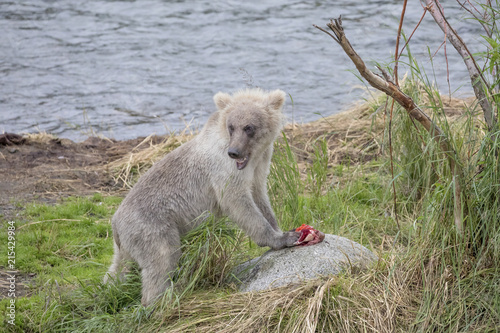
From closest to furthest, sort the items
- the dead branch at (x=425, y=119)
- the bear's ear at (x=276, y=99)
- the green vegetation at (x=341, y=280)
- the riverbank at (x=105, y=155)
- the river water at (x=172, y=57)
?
the dead branch at (x=425, y=119) < the green vegetation at (x=341, y=280) < the bear's ear at (x=276, y=99) < the riverbank at (x=105, y=155) < the river water at (x=172, y=57)

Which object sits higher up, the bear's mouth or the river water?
the bear's mouth

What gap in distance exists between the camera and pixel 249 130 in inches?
204

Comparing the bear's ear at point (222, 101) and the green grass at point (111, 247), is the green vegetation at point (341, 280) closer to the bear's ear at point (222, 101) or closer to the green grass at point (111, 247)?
the green grass at point (111, 247)

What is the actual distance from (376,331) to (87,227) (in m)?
3.69

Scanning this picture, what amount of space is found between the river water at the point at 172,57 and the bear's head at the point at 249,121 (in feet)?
17.9

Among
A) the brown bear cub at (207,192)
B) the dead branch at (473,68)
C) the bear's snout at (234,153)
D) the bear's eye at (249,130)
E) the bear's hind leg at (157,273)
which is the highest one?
the dead branch at (473,68)

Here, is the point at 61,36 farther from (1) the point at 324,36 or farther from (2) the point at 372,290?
(2) the point at 372,290

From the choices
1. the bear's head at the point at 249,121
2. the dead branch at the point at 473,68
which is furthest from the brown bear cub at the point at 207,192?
the dead branch at the point at 473,68

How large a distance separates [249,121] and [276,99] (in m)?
0.40

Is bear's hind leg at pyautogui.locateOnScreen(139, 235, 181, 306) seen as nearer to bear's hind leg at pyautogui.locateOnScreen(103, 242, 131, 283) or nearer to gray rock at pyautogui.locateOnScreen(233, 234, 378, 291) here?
bear's hind leg at pyautogui.locateOnScreen(103, 242, 131, 283)

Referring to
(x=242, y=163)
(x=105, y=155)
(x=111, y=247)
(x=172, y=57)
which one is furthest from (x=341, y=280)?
(x=172, y=57)

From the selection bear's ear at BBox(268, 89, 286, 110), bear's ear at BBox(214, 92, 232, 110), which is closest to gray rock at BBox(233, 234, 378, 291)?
bear's ear at BBox(268, 89, 286, 110)

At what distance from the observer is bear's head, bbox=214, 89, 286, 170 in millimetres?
5113

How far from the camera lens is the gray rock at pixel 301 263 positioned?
4.89 metres
